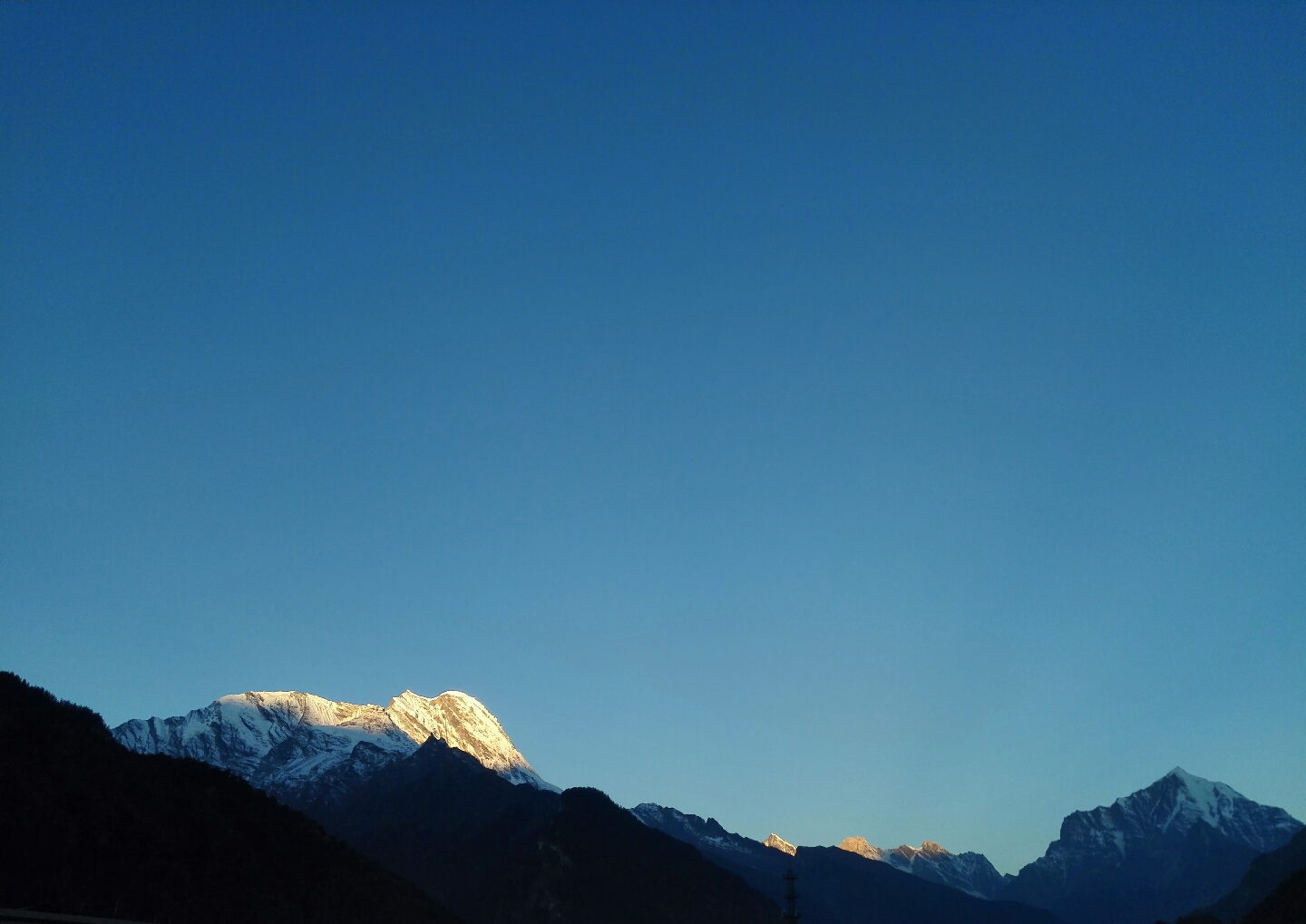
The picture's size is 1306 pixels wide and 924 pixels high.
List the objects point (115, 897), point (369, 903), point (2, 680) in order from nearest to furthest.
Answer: point (115, 897), point (2, 680), point (369, 903)

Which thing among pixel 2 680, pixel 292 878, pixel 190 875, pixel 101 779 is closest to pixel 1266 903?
pixel 292 878

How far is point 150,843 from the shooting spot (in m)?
120

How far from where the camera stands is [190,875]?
122m

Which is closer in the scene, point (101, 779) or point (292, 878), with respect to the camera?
point (101, 779)

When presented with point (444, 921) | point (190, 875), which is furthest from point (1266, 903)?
point (190, 875)

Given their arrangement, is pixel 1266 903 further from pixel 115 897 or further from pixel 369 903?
pixel 115 897

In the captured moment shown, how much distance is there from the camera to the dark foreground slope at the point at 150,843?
108m

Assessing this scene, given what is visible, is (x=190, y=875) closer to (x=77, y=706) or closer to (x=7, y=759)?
(x=7, y=759)

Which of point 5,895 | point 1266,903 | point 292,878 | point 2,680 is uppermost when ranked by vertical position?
point 1266,903

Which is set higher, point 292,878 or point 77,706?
point 77,706

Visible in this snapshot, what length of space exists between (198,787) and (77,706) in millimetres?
18569

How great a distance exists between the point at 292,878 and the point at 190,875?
62.5 ft

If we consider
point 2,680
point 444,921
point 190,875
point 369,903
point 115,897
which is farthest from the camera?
point 444,921

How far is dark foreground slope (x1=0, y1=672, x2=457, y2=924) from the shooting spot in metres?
108
